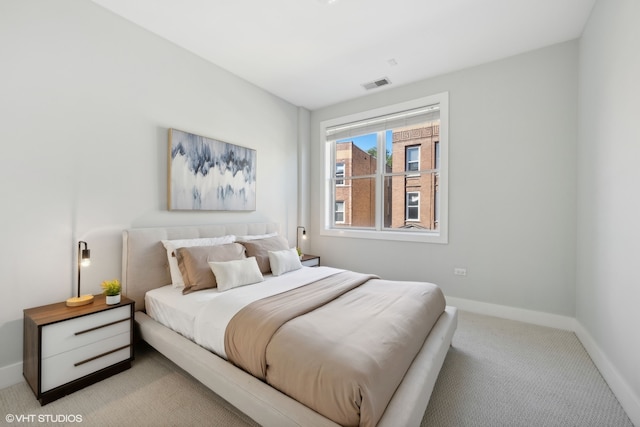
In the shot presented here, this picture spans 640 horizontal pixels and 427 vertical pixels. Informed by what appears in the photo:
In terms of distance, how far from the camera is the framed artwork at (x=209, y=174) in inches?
113

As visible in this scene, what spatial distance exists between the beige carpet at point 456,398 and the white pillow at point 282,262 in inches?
46.9

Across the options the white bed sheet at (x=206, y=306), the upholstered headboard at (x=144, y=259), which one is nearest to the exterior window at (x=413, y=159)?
the white bed sheet at (x=206, y=306)

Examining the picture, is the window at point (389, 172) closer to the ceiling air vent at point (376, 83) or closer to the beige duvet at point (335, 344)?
the ceiling air vent at point (376, 83)

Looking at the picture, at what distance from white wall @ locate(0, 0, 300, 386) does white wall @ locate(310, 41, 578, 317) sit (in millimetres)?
3066

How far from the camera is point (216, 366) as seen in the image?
1686mm

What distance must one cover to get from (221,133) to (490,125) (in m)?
3.24

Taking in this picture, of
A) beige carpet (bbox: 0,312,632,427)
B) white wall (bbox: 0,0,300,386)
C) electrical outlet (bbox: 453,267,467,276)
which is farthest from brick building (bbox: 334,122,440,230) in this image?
white wall (bbox: 0,0,300,386)

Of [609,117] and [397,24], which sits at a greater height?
[397,24]

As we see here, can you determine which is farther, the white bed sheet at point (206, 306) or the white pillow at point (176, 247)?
the white pillow at point (176, 247)

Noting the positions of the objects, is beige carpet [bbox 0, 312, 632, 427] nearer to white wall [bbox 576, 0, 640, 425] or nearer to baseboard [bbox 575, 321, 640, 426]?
baseboard [bbox 575, 321, 640, 426]

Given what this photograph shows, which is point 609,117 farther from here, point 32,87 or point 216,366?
point 32,87

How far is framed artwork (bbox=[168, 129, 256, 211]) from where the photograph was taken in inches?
113

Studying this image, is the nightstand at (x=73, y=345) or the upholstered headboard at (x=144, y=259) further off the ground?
the upholstered headboard at (x=144, y=259)

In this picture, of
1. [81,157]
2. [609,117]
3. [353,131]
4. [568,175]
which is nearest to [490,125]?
[568,175]
